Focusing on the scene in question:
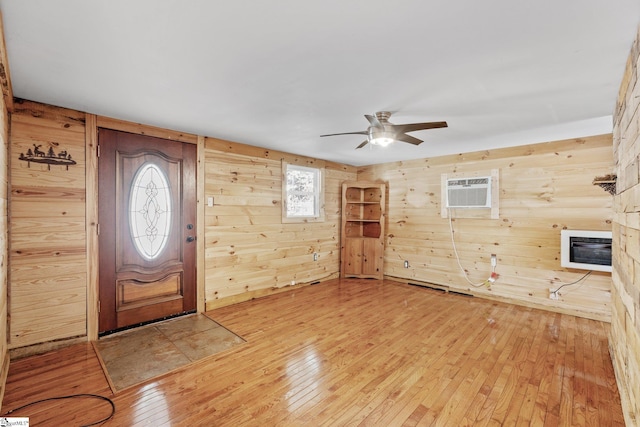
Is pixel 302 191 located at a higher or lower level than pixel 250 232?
higher

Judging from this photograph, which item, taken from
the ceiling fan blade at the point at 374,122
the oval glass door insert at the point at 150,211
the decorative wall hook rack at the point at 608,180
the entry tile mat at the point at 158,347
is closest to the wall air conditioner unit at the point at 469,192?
the decorative wall hook rack at the point at 608,180

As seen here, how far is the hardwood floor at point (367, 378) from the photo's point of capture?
6.11 ft

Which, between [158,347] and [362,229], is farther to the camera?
[362,229]

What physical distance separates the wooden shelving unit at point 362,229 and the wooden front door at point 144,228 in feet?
9.29

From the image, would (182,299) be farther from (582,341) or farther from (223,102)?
(582,341)

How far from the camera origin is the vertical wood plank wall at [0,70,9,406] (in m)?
2.07

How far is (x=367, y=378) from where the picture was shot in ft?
7.45

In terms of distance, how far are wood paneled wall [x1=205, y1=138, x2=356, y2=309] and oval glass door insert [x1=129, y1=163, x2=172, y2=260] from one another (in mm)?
506

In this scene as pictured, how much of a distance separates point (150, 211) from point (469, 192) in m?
4.26

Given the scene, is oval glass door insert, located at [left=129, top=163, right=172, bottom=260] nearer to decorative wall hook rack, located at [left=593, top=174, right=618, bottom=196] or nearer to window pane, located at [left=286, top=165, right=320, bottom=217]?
window pane, located at [left=286, top=165, right=320, bottom=217]

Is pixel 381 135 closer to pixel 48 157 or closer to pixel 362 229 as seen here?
pixel 48 157

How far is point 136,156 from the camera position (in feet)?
10.3

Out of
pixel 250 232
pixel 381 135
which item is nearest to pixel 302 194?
pixel 250 232

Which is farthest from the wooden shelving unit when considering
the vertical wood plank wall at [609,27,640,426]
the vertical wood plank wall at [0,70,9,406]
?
the vertical wood plank wall at [0,70,9,406]
